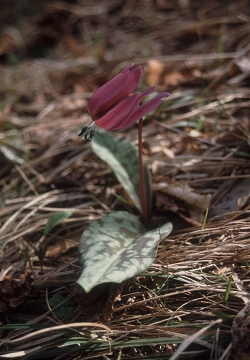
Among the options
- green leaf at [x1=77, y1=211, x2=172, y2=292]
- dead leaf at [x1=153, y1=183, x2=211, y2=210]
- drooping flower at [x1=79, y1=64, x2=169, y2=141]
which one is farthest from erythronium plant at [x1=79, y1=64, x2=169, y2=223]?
dead leaf at [x1=153, y1=183, x2=211, y2=210]

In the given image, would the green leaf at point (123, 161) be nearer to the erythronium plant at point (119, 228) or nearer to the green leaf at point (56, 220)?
the erythronium plant at point (119, 228)

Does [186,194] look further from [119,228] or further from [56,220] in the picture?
[56,220]

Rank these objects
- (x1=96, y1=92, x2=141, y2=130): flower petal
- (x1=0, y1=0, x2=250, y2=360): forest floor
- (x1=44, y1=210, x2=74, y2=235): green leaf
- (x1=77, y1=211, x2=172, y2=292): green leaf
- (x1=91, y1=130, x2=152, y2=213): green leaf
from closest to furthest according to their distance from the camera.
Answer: (x1=77, y1=211, x2=172, y2=292): green leaf
(x1=0, y1=0, x2=250, y2=360): forest floor
(x1=96, y1=92, x2=141, y2=130): flower petal
(x1=44, y1=210, x2=74, y2=235): green leaf
(x1=91, y1=130, x2=152, y2=213): green leaf

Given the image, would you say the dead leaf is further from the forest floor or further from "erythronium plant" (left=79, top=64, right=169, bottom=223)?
"erythronium plant" (left=79, top=64, right=169, bottom=223)

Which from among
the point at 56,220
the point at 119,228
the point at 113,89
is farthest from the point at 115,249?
the point at 113,89

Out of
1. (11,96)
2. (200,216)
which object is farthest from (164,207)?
(11,96)

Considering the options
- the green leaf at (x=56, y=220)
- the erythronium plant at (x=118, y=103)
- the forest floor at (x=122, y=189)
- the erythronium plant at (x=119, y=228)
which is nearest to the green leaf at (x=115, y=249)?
the erythronium plant at (x=119, y=228)

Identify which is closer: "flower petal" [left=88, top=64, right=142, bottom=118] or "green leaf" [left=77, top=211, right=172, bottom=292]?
"green leaf" [left=77, top=211, right=172, bottom=292]
